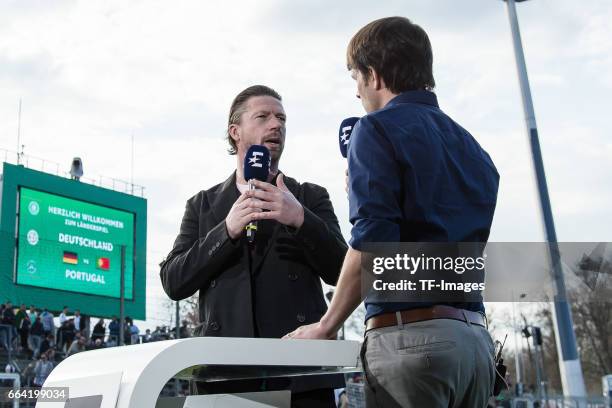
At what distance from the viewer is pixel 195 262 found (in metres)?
2.69

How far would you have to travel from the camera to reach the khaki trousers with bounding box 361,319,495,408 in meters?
1.73

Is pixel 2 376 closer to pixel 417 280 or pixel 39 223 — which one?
pixel 39 223

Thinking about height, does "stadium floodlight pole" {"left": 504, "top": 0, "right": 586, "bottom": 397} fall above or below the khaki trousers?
above

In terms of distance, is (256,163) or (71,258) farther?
(71,258)

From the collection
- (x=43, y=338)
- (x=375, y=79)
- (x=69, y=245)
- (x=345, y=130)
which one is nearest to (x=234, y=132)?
(x=345, y=130)

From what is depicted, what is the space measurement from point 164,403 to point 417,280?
2.70ft

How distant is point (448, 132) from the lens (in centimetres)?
203

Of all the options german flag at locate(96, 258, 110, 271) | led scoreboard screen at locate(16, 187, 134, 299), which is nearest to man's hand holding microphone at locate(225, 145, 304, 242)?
led scoreboard screen at locate(16, 187, 134, 299)

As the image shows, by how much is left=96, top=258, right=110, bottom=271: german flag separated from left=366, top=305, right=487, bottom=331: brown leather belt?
2485 cm

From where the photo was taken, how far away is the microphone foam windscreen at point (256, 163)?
9.22ft

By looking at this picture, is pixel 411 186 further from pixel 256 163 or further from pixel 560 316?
pixel 560 316

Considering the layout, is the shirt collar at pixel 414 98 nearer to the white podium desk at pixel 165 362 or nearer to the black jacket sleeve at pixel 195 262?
the white podium desk at pixel 165 362

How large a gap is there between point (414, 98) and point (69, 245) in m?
24.3

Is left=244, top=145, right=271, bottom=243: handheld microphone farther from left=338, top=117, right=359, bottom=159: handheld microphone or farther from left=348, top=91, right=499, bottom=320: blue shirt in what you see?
left=348, top=91, right=499, bottom=320: blue shirt
